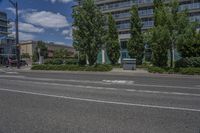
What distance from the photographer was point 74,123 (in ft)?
18.9

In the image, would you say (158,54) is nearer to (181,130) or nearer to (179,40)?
(179,40)

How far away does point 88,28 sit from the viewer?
29.2 m

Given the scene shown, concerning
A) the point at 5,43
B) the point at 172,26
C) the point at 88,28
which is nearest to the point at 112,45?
the point at 88,28

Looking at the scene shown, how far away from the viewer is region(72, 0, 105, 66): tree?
28984 millimetres

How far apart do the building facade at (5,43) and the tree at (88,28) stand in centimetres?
5525

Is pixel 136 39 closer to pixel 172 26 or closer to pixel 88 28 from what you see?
pixel 88 28

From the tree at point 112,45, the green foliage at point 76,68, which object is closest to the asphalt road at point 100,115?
the green foliage at point 76,68

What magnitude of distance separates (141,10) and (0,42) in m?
47.6

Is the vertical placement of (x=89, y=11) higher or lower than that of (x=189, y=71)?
higher

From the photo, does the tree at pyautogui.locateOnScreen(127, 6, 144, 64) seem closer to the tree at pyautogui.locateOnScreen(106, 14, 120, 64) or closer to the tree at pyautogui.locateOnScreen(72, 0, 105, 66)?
the tree at pyautogui.locateOnScreen(106, 14, 120, 64)

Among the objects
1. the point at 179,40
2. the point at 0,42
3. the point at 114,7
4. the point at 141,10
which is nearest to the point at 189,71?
the point at 179,40

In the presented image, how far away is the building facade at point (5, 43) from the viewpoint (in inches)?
3290

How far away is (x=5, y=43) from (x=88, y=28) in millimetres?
63343

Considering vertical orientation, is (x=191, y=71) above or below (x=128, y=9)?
below
